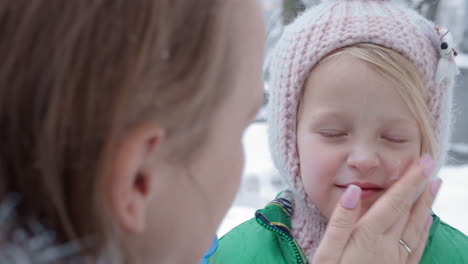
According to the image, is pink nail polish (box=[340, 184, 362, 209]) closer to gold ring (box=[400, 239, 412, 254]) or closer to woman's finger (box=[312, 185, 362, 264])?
woman's finger (box=[312, 185, 362, 264])

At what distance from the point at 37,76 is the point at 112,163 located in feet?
0.40

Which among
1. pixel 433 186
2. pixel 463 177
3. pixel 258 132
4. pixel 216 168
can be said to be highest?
pixel 216 168

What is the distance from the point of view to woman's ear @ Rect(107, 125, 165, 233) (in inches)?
19.7

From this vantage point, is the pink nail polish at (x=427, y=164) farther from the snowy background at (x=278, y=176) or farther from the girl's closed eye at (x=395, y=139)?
the snowy background at (x=278, y=176)

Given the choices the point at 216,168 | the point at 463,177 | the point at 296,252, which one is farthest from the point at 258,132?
the point at 216,168

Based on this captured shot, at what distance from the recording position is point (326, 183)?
1.17 m

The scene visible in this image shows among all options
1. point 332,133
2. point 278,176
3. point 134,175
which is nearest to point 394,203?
point 332,133

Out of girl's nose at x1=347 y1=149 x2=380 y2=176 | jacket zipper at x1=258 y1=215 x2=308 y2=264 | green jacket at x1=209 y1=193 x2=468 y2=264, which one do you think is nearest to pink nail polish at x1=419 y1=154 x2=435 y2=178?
girl's nose at x1=347 y1=149 x2=380 y2=176

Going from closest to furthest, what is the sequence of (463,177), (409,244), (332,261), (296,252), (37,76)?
(37,76) → (332,261) → (409,244) → (296,252) → (463,177)

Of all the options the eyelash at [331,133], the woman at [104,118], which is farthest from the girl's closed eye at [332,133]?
the woman at [104,118]

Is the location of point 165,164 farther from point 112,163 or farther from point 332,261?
point 332,261

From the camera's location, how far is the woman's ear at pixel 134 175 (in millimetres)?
501

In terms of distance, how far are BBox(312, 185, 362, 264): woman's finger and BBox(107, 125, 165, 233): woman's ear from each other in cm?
62

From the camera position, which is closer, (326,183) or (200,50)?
(200,50)
